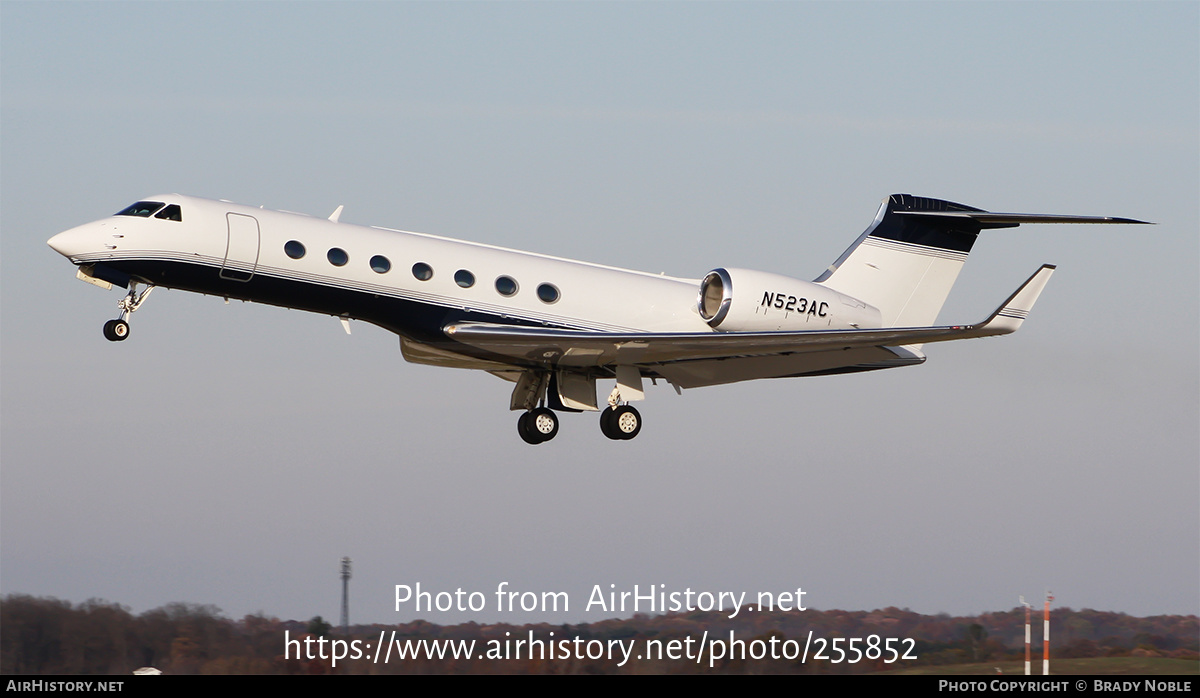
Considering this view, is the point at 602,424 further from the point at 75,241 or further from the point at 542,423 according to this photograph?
the point at 75,241

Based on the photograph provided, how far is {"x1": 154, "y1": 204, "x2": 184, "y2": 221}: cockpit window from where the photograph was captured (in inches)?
799

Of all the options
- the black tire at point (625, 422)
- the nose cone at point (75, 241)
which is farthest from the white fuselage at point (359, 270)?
the black tire at point (625, 422)

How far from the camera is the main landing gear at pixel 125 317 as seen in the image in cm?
2017

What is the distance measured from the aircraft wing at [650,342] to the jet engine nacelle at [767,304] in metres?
0.44

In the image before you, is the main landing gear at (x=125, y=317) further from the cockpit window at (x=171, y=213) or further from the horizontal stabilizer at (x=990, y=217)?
the horizontal stabilizer at (x=990, y=217)

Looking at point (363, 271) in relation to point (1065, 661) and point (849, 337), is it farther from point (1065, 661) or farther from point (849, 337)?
point (1065, 661)

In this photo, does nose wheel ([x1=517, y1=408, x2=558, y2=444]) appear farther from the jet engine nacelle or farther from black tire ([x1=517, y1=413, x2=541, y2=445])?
the jet engine nacelle

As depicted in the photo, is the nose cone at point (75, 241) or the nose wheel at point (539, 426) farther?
the nose wheel at point (539, 426)

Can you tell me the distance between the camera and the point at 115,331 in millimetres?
20188

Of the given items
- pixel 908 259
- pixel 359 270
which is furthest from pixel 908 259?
pixel 359 270

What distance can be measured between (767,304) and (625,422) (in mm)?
2852
